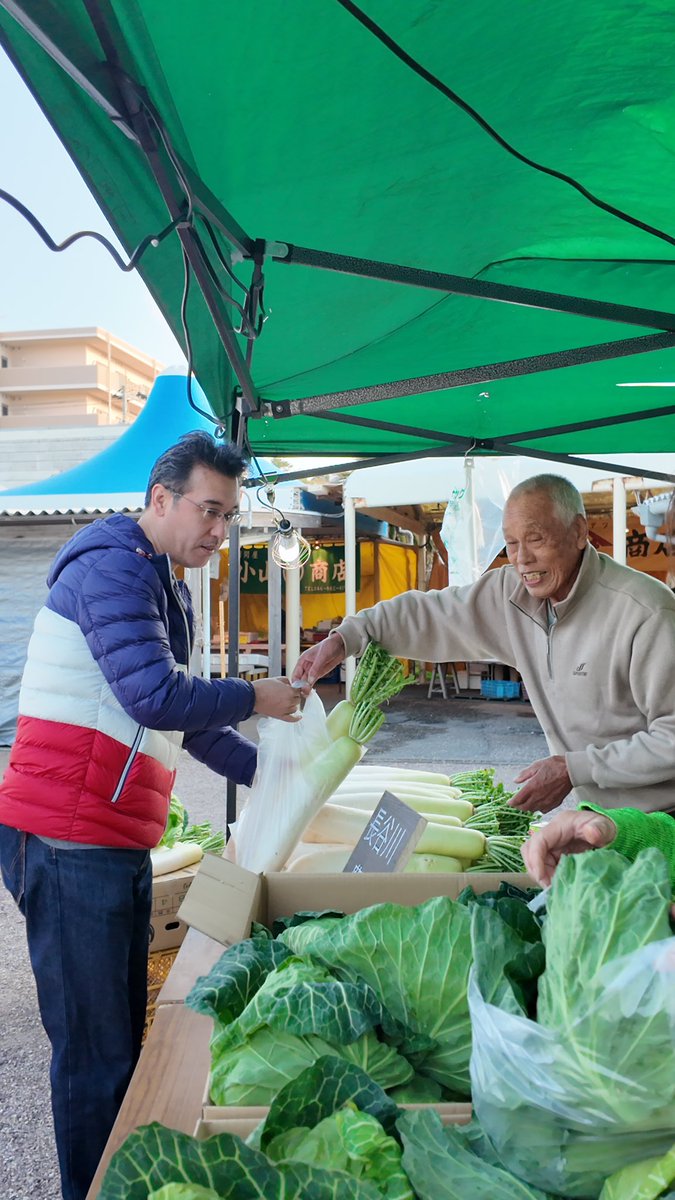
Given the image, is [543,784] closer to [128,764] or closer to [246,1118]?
[128,764]

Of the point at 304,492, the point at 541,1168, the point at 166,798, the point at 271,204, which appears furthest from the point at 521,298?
the point at 304,492

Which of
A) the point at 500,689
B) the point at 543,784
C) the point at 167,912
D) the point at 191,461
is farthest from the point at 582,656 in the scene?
the point at 500,689

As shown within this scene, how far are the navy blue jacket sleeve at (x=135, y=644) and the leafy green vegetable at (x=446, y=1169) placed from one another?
1235 millimetres

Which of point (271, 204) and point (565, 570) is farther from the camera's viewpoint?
point (565, 570)

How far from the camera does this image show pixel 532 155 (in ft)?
5.50

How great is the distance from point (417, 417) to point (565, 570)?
5.62 feet

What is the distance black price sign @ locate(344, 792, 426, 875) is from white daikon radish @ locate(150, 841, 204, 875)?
153 centimetres

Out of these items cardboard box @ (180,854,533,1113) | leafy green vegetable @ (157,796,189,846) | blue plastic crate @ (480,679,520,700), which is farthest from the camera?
blue plastic crate @ (480,679,520,700)

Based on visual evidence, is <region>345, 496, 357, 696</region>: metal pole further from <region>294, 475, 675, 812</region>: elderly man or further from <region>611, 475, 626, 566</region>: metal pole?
<region>294, 475, 675, 812</region>: elderly man

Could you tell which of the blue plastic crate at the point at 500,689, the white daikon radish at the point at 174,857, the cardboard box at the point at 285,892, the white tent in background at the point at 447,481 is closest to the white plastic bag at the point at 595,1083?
the cardboard box at the point at 285,892

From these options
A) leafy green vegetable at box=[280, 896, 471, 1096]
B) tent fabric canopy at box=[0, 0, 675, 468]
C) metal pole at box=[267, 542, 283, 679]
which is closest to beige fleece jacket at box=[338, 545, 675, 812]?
tent fabric canopy at box=[0, 0, 675, 468]

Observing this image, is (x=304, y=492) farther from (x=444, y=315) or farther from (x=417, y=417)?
(x=444, y=315)

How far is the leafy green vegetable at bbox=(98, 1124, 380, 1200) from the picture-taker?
2.91ft

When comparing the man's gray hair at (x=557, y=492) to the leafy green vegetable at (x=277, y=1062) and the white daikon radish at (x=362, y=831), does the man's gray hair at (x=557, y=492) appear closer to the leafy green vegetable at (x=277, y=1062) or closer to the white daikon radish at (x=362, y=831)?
the white daikon radish at (x=362, y=831)
